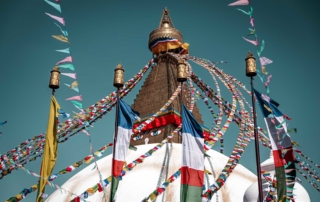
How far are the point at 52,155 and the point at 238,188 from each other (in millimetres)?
6206

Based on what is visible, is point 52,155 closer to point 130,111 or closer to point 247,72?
point 130,111

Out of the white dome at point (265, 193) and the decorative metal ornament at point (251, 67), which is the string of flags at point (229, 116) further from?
the decorative metal ornament at point (251, 67)

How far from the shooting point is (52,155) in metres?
8.52

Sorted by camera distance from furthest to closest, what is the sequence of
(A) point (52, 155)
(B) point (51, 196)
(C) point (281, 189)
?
1. (B) point (51, 196)
2. (A) point (52, 155)
3. (C) point (281, 189)

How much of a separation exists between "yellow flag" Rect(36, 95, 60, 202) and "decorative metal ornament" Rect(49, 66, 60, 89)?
44cm

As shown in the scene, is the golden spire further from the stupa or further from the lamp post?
the lamp post

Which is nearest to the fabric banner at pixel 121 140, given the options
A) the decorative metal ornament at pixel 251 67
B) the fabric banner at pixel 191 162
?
the fabric banner at pixel 191 162

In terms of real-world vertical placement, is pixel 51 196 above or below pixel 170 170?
below

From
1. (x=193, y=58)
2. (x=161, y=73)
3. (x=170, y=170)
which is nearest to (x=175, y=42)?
(x=161, y=73)

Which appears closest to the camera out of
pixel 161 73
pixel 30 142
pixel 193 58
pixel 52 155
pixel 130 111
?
pixel 52 155

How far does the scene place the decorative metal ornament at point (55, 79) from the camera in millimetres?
9391

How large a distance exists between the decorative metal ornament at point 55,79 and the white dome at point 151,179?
3.86 m

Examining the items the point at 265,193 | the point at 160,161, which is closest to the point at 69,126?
the point at 160,161

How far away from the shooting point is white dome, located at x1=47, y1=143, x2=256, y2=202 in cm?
1152
